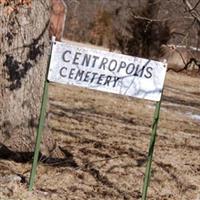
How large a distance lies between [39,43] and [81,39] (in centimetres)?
6191

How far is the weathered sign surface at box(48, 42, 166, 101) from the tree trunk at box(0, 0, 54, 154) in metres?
1.37

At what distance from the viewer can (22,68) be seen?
7.25m

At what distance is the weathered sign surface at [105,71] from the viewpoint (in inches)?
234

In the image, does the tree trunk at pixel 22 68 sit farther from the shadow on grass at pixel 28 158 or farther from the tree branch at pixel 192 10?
the tree branch at pixel 192 10

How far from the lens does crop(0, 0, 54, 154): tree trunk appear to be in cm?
718

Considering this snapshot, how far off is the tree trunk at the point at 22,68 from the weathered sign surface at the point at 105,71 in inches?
54.1

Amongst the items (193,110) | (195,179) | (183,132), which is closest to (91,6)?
(193,110)

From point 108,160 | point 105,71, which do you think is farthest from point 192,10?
point 108,160

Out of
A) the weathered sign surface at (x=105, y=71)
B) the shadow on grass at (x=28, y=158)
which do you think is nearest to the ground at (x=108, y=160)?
the shadow on grass at (x=28, y=158)

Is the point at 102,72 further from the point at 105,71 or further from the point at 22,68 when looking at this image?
the point at 22,68

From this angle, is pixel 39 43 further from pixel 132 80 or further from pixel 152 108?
pixel 152 108

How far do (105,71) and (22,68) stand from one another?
1.52m

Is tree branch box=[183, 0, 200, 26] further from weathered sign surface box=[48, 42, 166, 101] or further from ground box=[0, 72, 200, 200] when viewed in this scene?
Answer: ground box=[0, 72, 200, 200]

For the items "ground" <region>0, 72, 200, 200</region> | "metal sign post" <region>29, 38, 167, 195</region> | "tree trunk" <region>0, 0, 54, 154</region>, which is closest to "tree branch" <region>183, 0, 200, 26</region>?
"metal sign post" <region>29, 38, 167, 195</region>
